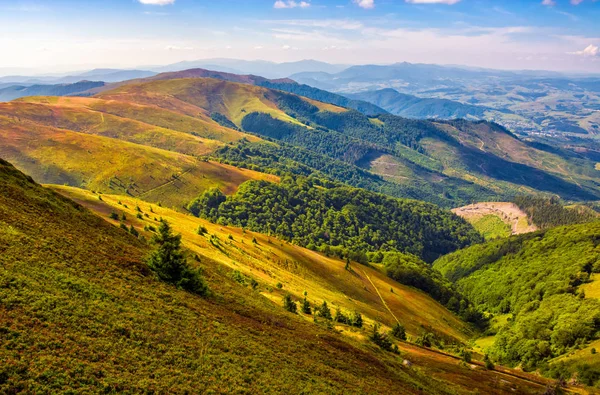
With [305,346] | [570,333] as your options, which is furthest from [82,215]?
[570,333]

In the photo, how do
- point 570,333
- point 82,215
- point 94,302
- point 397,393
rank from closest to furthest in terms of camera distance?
point 94,302
point 397,393
point 82,215
point 570,333

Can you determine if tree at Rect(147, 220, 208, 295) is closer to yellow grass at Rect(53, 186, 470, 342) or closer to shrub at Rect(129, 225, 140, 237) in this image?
shrub at Rect(129, 225, 140, 237)

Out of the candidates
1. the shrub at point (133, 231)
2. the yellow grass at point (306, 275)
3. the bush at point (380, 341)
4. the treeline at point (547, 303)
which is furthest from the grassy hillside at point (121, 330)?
the treeline at point (547, 303)

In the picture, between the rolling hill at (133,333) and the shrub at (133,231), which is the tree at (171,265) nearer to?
the rolling hill at (133,333)

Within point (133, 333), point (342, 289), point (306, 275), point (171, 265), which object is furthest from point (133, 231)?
point (342, 289)

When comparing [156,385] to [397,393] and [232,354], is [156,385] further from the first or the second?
[397,393]

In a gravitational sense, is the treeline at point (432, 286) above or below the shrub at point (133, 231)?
below

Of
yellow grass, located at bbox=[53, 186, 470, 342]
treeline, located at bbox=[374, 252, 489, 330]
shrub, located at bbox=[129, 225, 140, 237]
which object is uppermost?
shrub, located at bbox=[129, 225, 140, 237]

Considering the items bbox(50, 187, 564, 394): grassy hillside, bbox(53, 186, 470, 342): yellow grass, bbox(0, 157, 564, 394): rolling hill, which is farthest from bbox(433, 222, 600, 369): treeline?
bbox(0, 157, 564, 394): rolling hill
